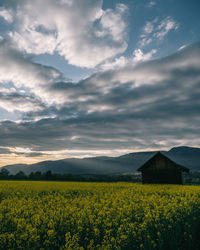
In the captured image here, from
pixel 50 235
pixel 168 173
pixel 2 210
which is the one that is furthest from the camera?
pixel 168 173

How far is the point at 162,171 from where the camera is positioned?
118ft

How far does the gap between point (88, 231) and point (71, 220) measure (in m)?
0.98

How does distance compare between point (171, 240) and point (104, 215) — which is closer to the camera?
point (171, 240)

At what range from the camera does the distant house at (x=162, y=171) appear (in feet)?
113

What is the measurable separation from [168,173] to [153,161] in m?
3.40

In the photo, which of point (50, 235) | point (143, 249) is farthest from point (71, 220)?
point (143, 249)

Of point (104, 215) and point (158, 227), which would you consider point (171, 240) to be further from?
point (104, 215)

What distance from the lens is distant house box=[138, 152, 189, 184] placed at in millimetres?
34438

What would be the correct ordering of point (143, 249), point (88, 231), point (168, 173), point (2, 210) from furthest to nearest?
1. point (168, 173)
2. point (2, 210)
3. point (88, 231)
4. point (143, 249)

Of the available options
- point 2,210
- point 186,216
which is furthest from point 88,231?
point 2,210

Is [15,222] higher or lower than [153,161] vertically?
lower

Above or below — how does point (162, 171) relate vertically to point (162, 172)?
above

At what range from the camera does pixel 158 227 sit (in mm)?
6992

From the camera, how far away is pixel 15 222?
7.65 m
